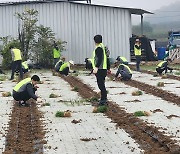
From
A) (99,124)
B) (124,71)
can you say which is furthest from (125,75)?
(99,124)

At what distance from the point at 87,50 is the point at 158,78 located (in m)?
11.5

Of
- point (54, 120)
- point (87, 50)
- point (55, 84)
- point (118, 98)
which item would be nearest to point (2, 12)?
point (87, 50)

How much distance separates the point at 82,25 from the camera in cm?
3030

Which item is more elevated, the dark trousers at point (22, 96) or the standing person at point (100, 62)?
the standing person at point (100, 62)

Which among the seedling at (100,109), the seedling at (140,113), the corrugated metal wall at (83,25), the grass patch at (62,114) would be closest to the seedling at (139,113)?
the seedling at (140,113)

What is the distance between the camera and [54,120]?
1000 cm

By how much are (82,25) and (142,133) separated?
73.5 feet

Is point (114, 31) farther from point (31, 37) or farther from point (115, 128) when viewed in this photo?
point (115, 128)

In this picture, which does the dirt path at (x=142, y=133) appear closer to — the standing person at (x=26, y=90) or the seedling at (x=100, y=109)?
the seedling at (x=100, y=109)

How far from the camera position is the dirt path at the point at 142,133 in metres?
7.20

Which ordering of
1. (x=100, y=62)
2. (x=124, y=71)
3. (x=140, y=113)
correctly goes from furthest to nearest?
(x=124, y=71) < (x=100, y=62) < (x=140, y=113)

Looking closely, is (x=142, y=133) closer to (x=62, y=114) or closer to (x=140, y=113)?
(x=140, y=113)

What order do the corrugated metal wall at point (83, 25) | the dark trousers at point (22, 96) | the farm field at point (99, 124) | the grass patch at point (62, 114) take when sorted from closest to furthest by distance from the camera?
the farm field at point (99, 124)
the grass patch at point (62, 114)
the dark trousers at point (22, 96)
the corrugated metal wall at point (83, 25)

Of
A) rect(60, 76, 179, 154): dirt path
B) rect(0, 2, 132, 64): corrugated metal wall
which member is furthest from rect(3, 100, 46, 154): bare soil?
rect(0, 2, 132, 64): corrugated metal wall
